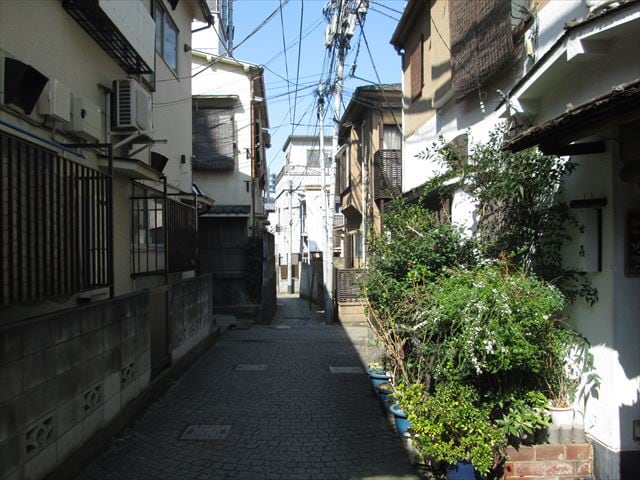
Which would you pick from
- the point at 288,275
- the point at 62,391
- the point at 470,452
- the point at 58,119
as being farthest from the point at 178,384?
the point at 288,275

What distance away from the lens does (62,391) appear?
13.9 ft

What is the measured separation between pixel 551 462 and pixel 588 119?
313cm

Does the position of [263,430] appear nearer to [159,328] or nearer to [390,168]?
[159,328]

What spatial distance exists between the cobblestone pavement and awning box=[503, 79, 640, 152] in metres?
3.40

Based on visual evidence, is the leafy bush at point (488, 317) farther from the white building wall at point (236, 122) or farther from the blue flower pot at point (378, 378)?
the white building wall at point (236, 122)

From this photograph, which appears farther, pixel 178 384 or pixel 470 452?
pixel 178 384

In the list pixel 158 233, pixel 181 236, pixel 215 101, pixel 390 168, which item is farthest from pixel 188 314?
pixel 215 101

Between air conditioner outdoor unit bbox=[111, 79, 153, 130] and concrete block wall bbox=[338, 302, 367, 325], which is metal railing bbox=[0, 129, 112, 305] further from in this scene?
concrete block wall bbox=[338, 302, 367, 325]

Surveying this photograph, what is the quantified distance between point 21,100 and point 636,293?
6185 millimetres

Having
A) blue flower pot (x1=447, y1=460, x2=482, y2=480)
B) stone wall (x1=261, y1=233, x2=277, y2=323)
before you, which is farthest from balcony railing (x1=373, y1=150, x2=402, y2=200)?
blue flower pot (x1=447, y1=460, x2=482, y2=480)

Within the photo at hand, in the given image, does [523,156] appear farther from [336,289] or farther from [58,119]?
[336,289]

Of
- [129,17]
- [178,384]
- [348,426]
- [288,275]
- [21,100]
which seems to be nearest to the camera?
[21,100]

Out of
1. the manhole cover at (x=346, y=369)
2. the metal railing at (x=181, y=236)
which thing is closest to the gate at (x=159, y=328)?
the metal railing at (x=181, y=236)

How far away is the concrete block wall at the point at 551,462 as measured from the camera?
14.7ft
